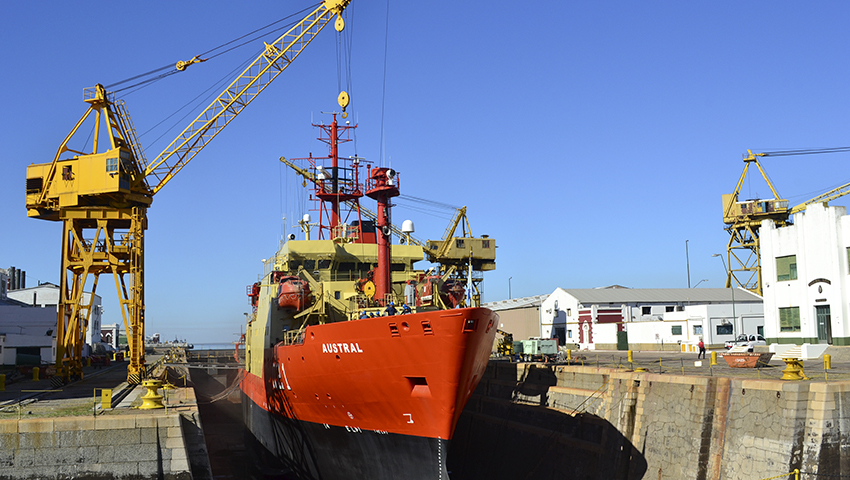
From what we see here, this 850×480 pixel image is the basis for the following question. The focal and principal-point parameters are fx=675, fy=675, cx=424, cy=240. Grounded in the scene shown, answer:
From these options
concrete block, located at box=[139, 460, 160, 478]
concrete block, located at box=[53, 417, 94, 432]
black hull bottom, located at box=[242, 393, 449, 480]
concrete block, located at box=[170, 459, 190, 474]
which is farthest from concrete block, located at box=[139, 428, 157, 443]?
black hull bottom, located at box=[242, 393, 449, 480]

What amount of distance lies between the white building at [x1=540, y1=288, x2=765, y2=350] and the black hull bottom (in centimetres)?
3458

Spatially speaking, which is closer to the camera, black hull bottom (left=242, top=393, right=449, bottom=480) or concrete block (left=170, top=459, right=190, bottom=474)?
concrete block (left=170, top=459, right=190, bottom=474)

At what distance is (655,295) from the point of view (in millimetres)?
67562

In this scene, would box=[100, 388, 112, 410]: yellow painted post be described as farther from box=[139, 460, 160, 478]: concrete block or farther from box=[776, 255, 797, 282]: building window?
box=[776, 255, 797, 282]: building window

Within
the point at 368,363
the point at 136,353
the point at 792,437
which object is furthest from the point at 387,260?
the point at 136,353

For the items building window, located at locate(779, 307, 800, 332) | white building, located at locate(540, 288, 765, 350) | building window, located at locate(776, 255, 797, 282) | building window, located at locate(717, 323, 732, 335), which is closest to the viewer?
building window, located at locate(779, 307, 800, 332)

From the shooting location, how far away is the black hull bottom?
23172 millimetres

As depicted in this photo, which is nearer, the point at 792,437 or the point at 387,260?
the point at 792,437

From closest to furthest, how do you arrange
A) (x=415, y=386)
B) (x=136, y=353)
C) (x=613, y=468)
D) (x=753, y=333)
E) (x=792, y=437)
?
(x=792, y=437), (x=415, y=386), (x=613, y=468), (x=136, y=353), (x=753, y=333)

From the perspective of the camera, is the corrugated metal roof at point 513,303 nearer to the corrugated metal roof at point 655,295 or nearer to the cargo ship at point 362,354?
the corrugated metal roof at point 655,295

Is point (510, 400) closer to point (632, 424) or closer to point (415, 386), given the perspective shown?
point (632, 424)

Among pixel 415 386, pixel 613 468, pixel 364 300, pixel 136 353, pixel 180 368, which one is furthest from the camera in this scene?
pixel 180 368

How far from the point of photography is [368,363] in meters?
23.9

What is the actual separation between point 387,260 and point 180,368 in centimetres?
2855
